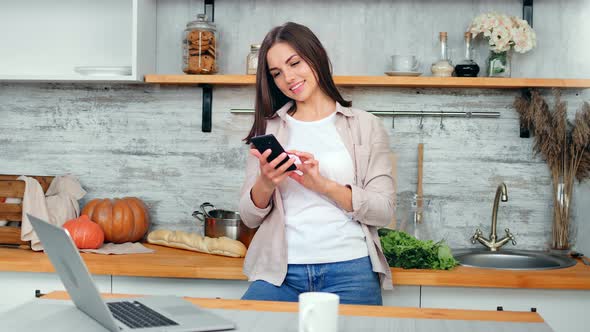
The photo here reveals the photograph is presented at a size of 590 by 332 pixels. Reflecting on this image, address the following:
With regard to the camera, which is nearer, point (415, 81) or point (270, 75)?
point (270, 75)

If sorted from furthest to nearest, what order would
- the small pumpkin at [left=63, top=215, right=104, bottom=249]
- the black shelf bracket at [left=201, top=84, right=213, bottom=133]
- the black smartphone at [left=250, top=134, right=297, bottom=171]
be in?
the black shelf bracket at [left=201, top=84, right=213, bottom=133]
the small pumpkin at [left=63, top=215, right=104, bottom=249]
the black smartphone at [left=250, top=134, right=297, bottom=171]

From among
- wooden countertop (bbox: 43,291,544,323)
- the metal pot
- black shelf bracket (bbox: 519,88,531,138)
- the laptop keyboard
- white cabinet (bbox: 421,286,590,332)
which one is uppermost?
black shelf bracket (bbox: 519,88,531,138)

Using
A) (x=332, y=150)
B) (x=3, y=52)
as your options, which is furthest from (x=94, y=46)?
(x=332, y=150)

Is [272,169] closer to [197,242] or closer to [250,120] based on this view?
[197,242]

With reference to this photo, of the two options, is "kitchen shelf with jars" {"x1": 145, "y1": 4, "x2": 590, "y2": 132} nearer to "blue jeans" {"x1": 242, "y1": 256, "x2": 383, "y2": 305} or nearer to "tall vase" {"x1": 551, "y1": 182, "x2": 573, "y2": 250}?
"tall vase" {"x1": 551, "y1": 182, "x2": 573, "y2": 250}

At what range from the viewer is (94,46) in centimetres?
345

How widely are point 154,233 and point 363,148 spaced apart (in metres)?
1.14

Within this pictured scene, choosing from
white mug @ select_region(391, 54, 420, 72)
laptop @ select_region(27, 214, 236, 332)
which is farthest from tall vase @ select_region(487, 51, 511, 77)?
laptop @ select_region(27, 214, 236, 332)

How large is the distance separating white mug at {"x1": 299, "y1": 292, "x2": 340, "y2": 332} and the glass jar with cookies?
1902 millimetres

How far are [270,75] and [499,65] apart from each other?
106 cm

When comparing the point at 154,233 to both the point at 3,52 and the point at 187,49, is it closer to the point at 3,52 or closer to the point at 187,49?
the point at 187,49

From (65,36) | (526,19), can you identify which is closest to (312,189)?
(526,19)

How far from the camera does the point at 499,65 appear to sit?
125 inches

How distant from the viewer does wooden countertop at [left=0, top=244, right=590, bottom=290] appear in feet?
8.99
